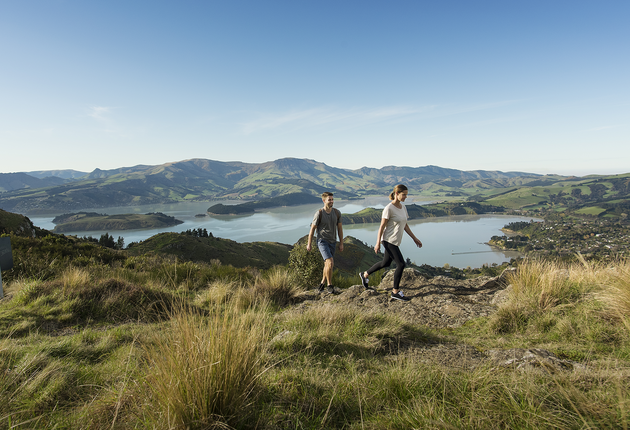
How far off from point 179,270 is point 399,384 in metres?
8.01

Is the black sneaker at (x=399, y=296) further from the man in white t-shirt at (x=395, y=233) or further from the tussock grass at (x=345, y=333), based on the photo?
the tussock grass at (x=345, y=333)

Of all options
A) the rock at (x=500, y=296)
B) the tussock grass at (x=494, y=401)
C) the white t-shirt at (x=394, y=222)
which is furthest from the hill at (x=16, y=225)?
the rock at (x=500, y=296)

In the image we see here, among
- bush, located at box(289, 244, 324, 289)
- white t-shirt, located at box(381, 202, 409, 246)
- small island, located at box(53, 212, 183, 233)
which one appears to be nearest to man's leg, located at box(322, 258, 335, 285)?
white t-shirt, located at box(381, 202, 409, 246)

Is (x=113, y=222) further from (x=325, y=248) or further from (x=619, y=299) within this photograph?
(x=619, y=299)

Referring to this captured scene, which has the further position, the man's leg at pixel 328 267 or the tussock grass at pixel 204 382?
the man's leg at pixel 328 267

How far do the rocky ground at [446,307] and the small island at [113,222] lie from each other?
146672 millimetres

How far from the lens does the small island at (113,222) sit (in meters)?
130

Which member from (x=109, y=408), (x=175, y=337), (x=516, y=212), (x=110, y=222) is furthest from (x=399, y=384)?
(x=516, y=212)

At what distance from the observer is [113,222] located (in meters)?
135

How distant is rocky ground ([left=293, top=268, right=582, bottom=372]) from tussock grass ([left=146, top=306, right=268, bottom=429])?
1.63 meters

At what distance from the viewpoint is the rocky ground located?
2.65 metres

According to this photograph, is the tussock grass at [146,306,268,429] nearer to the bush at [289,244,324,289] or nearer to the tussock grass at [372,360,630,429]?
the tussock grass at [372,360,630,429]

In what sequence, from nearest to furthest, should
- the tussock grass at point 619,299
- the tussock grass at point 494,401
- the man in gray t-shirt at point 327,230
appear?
the tussock grass at point 494,401 → the tussock grass at point 619,299 → the man in gray t-shirt at point 327,230

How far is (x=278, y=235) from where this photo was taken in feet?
362
